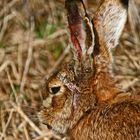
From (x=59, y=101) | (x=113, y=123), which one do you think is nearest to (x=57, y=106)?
(x=59, y=101)

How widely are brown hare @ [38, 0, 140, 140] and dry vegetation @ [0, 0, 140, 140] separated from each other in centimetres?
82

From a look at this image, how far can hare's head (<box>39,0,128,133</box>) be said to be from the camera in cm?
533

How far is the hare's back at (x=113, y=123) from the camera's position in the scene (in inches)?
197

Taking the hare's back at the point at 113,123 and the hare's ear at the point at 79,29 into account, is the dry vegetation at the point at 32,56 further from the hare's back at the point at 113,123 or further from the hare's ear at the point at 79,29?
the hare's ear at the point at 79,29

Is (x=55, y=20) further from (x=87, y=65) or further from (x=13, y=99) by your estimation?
(x=87, y=65)

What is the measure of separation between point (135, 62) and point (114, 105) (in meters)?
2.07

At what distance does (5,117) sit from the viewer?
669cm

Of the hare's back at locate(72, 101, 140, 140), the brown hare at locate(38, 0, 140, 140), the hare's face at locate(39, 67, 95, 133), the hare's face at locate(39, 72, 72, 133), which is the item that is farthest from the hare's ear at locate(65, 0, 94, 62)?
the hare's back at locate(72, 101, 140, 140)

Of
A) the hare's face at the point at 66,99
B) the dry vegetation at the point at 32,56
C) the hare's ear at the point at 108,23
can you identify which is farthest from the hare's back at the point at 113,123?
the dry vegetation at the point at 32,56

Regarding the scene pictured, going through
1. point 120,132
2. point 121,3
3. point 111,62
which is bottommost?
point 120,132

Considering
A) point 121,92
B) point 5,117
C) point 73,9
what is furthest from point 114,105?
point 5,117

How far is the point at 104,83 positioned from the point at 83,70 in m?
0.23

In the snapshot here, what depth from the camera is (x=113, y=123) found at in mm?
5125

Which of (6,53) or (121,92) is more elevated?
(6,53)
